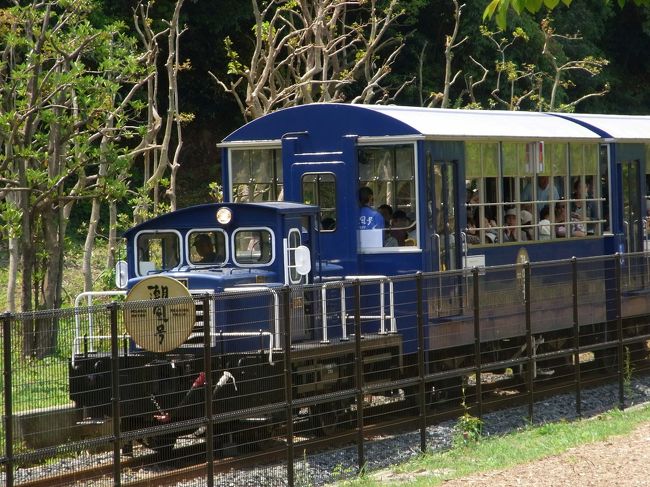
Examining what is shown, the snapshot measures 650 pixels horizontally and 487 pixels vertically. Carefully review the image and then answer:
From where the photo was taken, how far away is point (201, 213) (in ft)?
46.9

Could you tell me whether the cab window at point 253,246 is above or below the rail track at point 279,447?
above

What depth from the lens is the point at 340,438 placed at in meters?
12.9

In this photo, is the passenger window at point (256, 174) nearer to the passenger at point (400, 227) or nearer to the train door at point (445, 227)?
the passenger at point (400, 227)

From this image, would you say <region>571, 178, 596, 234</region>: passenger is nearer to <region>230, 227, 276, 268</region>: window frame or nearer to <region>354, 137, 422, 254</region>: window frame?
<region>354, 137, 422, 254</region>: window frame

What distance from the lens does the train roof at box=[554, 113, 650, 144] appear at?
800 inches

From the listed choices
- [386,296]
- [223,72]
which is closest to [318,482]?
[386,296]

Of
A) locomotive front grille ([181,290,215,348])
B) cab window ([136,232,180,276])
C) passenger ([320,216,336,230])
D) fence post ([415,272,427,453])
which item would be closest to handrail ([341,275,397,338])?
fence post ([415,272,427,453])

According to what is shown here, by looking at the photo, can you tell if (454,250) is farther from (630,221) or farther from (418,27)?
(418,27)

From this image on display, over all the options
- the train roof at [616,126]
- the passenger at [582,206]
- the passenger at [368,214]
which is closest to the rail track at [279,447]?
the passenger at [368,214]

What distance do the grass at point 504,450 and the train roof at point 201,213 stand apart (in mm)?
3078

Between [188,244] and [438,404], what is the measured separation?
3.94 metres

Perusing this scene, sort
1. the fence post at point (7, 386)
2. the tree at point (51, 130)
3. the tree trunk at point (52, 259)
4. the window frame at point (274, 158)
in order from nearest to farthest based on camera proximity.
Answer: the fence post at point (7, 386), the tree at point (51, 130), the window frame at point (274, 158), the tree trunk at point (52, 259)

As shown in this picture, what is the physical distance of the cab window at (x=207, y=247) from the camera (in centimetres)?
1423

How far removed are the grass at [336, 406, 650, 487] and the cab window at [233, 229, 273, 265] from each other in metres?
2.78
